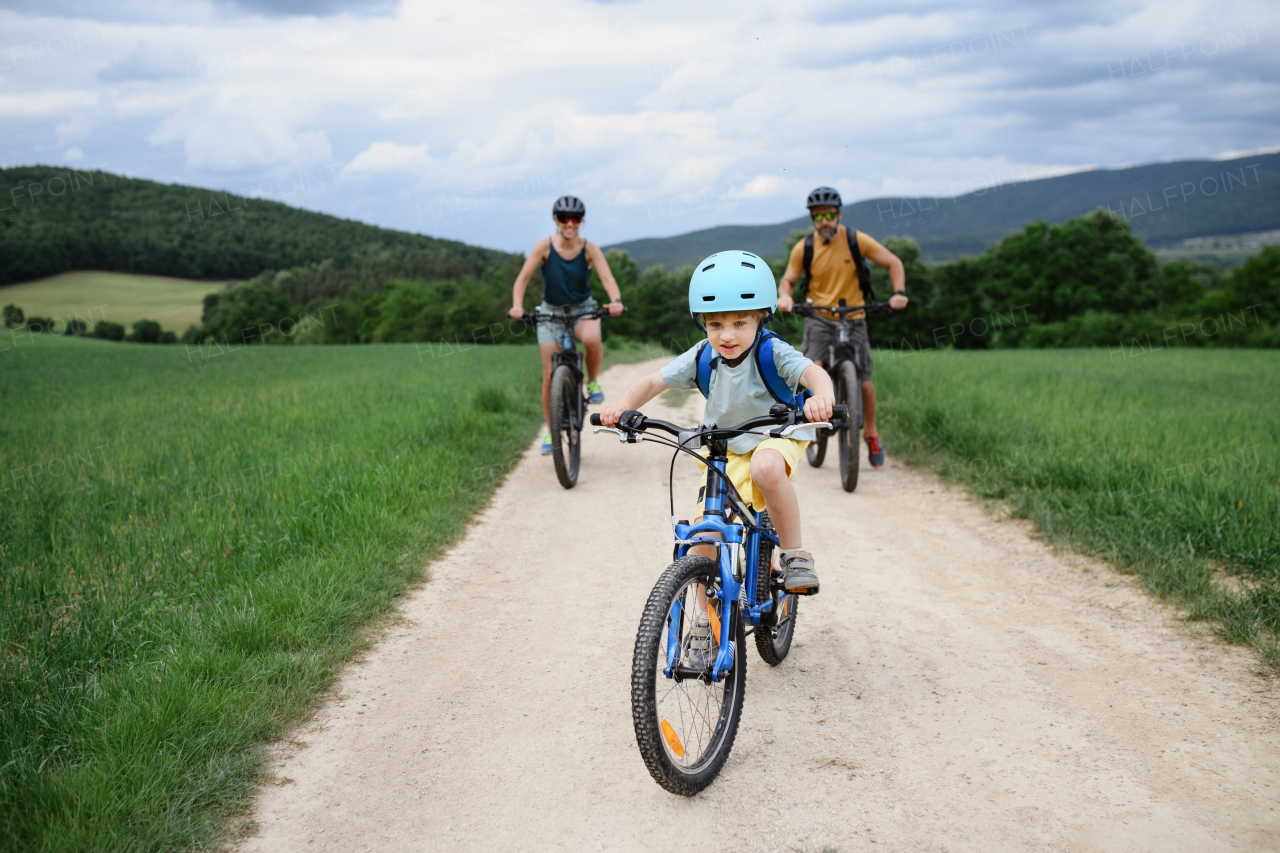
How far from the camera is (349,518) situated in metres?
5.31

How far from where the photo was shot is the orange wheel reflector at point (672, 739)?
2568mm

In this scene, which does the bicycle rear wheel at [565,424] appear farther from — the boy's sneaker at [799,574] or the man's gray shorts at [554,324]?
the boy's sneaker at [799,574]

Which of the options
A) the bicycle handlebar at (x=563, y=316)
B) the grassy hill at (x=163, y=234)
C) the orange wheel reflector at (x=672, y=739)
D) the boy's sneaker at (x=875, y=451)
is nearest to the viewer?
the orange wheel reflector at (x=672, y=739)

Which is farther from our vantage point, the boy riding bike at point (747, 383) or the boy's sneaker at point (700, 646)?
the boy riding bike at point (747, 383)

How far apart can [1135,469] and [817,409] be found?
4.43 meters

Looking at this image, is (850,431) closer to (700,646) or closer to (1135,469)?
(1135,469)

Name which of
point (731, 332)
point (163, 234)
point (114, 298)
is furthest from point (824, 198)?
point (163, 234)

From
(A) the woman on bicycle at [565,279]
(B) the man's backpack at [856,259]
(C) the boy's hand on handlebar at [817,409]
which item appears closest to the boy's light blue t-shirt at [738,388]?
(C) the boy's hand on handlebar at [817,409]

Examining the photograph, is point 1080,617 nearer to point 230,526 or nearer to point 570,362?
point 570,362

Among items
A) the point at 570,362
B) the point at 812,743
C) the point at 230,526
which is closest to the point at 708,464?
the point at 812,743

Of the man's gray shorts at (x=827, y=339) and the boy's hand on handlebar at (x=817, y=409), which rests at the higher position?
the man's gray shorts at (x=827, y=339)

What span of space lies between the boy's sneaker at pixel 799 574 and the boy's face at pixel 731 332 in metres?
0.84

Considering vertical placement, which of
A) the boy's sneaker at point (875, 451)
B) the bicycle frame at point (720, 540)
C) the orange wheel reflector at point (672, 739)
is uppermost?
the bicycle frame at point (720, 540)

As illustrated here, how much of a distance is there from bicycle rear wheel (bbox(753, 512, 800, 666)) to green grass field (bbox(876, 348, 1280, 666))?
2.10 meters
